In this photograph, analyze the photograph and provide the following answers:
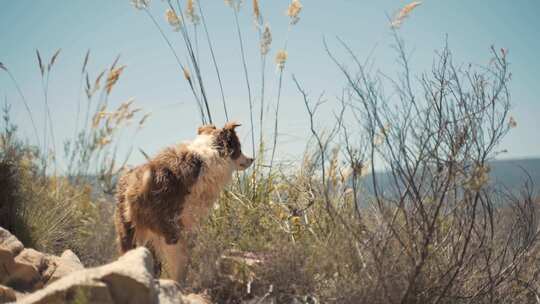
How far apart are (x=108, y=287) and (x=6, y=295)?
4.23 feet

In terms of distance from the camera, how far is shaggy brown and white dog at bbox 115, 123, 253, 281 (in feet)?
13.2

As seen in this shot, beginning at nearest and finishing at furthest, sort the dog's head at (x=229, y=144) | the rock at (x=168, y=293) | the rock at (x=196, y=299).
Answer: the rock at (x=168, y=293), the rock at (x=196, y=299), the dog's head at (x=229, y=144)

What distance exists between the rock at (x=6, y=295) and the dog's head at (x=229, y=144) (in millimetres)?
1934

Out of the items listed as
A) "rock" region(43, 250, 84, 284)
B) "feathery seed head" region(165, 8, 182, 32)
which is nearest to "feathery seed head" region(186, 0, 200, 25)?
"feathery seed head" region(165, 8, 182, 32)

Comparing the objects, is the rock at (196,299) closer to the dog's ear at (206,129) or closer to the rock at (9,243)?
the rock at (9,243)

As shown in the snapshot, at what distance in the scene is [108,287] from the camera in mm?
2631

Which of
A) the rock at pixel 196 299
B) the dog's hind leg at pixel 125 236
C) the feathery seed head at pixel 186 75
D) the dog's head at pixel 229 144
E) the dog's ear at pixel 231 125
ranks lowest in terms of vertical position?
the rock at pixel 196 299

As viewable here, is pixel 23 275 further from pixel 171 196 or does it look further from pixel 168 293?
pixel 168 293

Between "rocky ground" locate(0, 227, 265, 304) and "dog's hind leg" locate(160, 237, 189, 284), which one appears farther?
"dog's hind leg" locate(160, 237, 189, 284)

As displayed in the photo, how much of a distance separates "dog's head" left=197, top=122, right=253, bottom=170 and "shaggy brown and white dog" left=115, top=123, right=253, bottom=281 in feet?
0.04

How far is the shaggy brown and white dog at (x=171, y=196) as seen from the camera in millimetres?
4035

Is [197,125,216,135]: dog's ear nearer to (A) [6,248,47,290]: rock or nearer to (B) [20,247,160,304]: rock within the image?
(A) [6,248,47,290]: rock

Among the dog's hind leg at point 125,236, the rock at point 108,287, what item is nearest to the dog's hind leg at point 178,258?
the dog's hind leg at point 125,236

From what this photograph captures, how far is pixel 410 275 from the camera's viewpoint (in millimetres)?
3252
